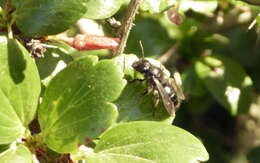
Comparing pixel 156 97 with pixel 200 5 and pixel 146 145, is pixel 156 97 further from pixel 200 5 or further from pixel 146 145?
pixel 200 5

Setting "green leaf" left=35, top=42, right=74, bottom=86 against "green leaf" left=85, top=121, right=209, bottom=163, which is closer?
"green leaf" left=85, top=121, right=209, bottom=163

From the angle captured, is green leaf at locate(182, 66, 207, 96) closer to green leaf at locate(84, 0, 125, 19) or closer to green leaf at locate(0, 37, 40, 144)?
green leaf at locate(84, 0, 125, 19)

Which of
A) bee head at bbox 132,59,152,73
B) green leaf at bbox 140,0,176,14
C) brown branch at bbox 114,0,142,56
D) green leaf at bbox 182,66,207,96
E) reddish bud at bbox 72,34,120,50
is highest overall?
brown branch at bbox 114,0,142,56

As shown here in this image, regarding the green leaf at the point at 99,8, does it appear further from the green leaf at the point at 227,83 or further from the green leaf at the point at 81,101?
the green leaf at the point at 227,83

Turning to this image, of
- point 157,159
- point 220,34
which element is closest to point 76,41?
point 157,159

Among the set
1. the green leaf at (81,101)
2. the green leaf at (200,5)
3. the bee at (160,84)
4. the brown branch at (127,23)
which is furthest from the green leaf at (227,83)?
the green leaf at (81,101)

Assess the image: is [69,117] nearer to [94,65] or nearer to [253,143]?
[94,65]

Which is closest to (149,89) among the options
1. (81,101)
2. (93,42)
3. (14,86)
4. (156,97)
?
(156,97)

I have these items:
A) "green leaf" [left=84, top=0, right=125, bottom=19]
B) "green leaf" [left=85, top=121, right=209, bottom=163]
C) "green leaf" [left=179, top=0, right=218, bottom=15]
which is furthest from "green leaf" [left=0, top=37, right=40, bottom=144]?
"green leaf" [left=179, top=0, right=218, bottom=15]
